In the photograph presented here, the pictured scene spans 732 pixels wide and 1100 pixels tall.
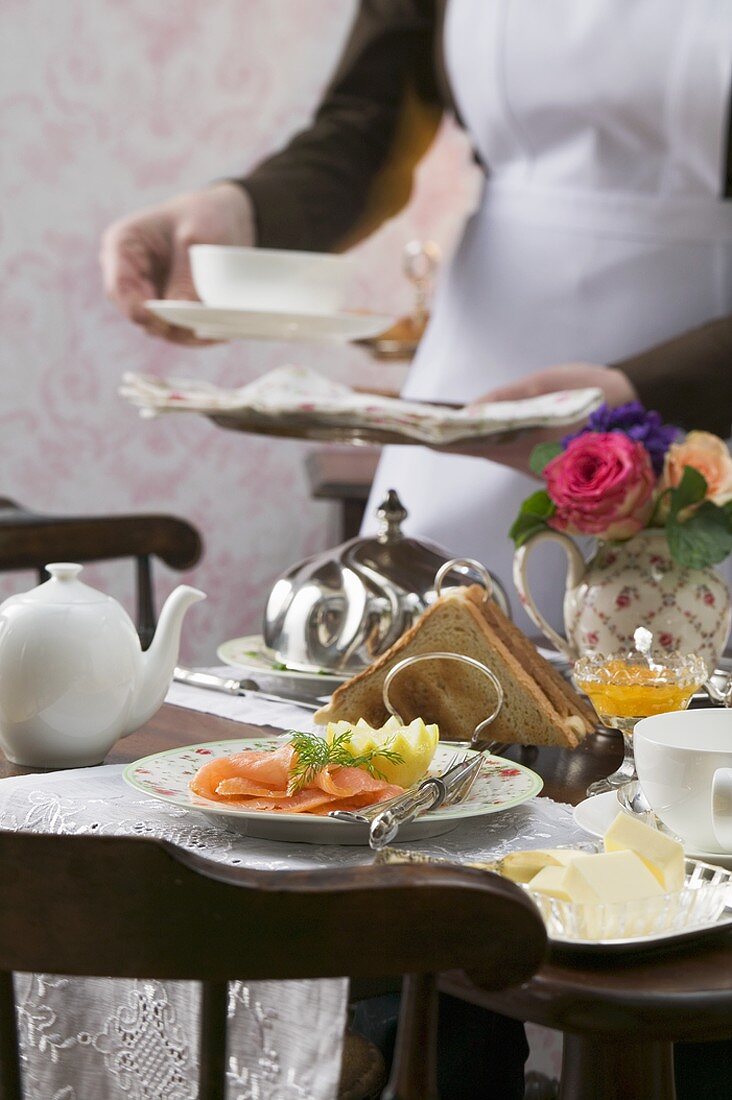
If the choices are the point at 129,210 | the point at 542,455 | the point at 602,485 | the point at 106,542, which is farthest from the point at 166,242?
the point at 129,210

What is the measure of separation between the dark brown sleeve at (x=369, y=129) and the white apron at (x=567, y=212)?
0.35 ft

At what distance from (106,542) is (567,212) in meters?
0.74

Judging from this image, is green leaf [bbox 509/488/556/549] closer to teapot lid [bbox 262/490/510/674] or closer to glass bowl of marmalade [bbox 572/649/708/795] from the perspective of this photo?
teapot lid [bbox 262/490/510/674]

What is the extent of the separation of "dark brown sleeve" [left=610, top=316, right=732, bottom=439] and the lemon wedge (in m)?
0.81

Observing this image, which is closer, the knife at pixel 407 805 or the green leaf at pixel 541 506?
the knife at pixel 407 805

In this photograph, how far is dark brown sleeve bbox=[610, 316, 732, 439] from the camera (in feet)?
5.38

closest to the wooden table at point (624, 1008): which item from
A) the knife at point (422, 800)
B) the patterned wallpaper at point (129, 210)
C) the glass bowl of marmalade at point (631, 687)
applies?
the knife at point (422, 800)

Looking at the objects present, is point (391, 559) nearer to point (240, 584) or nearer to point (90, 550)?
point (90, 550)

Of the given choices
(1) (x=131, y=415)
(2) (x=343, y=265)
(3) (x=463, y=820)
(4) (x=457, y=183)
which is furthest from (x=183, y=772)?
(4) (x=457, y=183)

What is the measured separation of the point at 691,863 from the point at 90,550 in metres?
1.17

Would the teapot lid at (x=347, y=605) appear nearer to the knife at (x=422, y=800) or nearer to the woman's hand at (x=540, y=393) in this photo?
the woman's hand at (x=540, y=393)

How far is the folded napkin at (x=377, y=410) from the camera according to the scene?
1.24 metres

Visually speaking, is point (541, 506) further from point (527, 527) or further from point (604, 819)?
point (604, 819)

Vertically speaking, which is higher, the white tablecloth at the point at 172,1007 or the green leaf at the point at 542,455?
the green leaf at the point at 542,455
